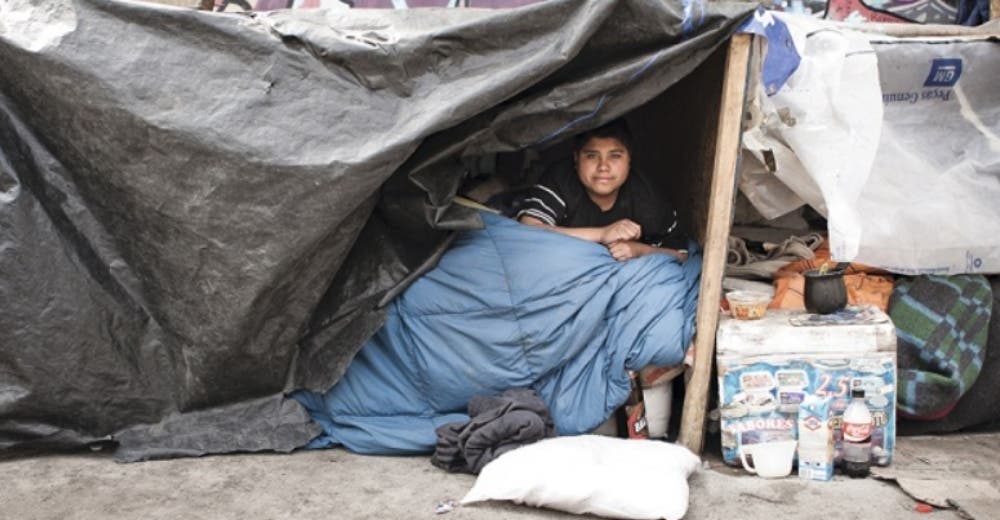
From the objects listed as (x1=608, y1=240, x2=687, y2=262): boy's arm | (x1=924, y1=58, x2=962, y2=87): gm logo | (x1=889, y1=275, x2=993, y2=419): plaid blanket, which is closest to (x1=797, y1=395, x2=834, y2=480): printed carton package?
(x1=889, y1=275, x2=993, y2=419): plaid blanket

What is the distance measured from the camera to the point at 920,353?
3.75 m

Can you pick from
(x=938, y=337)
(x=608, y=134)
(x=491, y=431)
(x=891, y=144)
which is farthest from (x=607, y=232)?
(x=938, y=337)

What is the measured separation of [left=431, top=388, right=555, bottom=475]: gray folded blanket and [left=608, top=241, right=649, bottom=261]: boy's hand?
645 millimetres

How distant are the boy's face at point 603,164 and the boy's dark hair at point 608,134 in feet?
0.04

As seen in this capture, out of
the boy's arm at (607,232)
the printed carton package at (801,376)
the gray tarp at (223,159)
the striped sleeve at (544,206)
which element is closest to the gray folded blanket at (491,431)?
the gray tarp at (223,159)

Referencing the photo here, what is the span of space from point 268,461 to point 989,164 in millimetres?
2836

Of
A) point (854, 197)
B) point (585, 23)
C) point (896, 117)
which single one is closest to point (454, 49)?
point (585, 23)

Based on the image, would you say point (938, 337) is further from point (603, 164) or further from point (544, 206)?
point (544, 206)

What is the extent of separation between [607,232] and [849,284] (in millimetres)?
904

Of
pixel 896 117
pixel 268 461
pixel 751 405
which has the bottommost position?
pixel 268 461

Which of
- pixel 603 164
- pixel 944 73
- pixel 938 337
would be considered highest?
pixel 944 73

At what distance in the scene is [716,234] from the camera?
135 inches

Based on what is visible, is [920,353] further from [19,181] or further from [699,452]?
[19,181]

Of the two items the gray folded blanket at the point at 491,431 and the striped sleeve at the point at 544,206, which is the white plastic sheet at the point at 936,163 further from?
the gray folded blanket at the point at 491,431
